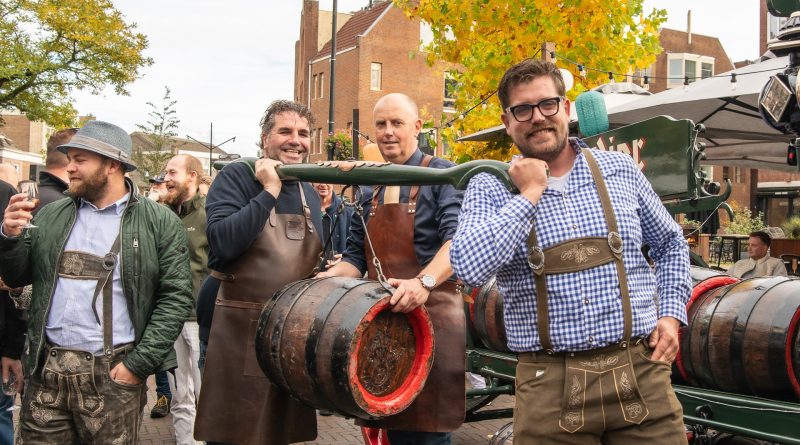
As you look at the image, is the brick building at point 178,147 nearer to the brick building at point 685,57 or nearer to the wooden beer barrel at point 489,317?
the wooden beer barrel at point 489,317

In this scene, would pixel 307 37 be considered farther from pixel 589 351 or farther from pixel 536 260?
pixel 589 351

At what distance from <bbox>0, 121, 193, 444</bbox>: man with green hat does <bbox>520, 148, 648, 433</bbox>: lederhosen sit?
5.86 ft

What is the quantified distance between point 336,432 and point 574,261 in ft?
14.2

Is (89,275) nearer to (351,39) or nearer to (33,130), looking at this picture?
(351,39)

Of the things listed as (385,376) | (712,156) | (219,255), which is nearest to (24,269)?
(219,255)

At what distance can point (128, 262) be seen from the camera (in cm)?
328

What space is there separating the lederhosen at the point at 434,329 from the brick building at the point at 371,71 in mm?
30710

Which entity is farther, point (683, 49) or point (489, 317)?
Answer: point (683, 49)

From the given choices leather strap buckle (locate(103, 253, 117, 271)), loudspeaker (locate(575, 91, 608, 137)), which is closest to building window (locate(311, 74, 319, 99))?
loudspeaker (locate(575, 91, 608, 137))

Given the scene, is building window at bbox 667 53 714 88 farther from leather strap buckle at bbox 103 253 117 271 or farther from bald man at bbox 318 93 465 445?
leather strap buckle at bbox 103 253 117 271

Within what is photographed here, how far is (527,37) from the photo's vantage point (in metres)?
8.85

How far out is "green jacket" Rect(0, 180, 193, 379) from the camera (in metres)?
3.23

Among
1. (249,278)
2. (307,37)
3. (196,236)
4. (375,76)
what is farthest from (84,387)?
(307,37)

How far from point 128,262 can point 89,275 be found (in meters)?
0.17
